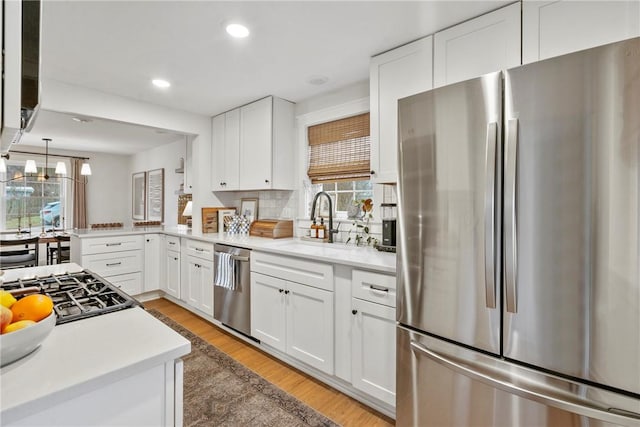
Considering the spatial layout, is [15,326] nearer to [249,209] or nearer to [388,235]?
[388,235]

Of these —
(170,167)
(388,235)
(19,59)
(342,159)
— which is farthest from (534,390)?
(170,167)

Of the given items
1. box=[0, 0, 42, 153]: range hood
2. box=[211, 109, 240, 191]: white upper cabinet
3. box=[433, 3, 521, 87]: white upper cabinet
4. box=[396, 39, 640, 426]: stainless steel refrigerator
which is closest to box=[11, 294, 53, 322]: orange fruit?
box=[0, 0, 42, 153]: range hood

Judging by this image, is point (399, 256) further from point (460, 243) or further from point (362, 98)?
point (362, 98)

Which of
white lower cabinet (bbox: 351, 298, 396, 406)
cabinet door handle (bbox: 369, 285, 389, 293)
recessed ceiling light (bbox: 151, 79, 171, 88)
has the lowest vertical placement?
white lower cabinet (bbox: 351, 298, 396, 406)

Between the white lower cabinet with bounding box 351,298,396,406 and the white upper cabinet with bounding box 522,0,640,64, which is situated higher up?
the white upper cabinet with bounding box 522,0,640,64

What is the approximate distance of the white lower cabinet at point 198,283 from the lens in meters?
3.21

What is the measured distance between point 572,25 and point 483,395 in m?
1.76

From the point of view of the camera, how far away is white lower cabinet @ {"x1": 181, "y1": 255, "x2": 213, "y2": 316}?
3.21m

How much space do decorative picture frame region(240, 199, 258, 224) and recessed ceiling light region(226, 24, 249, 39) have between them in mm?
2039

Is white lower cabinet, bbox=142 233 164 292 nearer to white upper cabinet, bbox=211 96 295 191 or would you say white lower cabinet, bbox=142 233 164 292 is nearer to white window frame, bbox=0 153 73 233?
white upper cabinet, bbox=211 96 295 191

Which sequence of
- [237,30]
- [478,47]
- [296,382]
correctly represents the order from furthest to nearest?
[296,382]
[237,30]
[478,47]

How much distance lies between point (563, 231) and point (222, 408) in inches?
81.3

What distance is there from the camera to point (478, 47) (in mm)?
1775

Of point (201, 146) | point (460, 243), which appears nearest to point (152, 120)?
point (201, 146)
